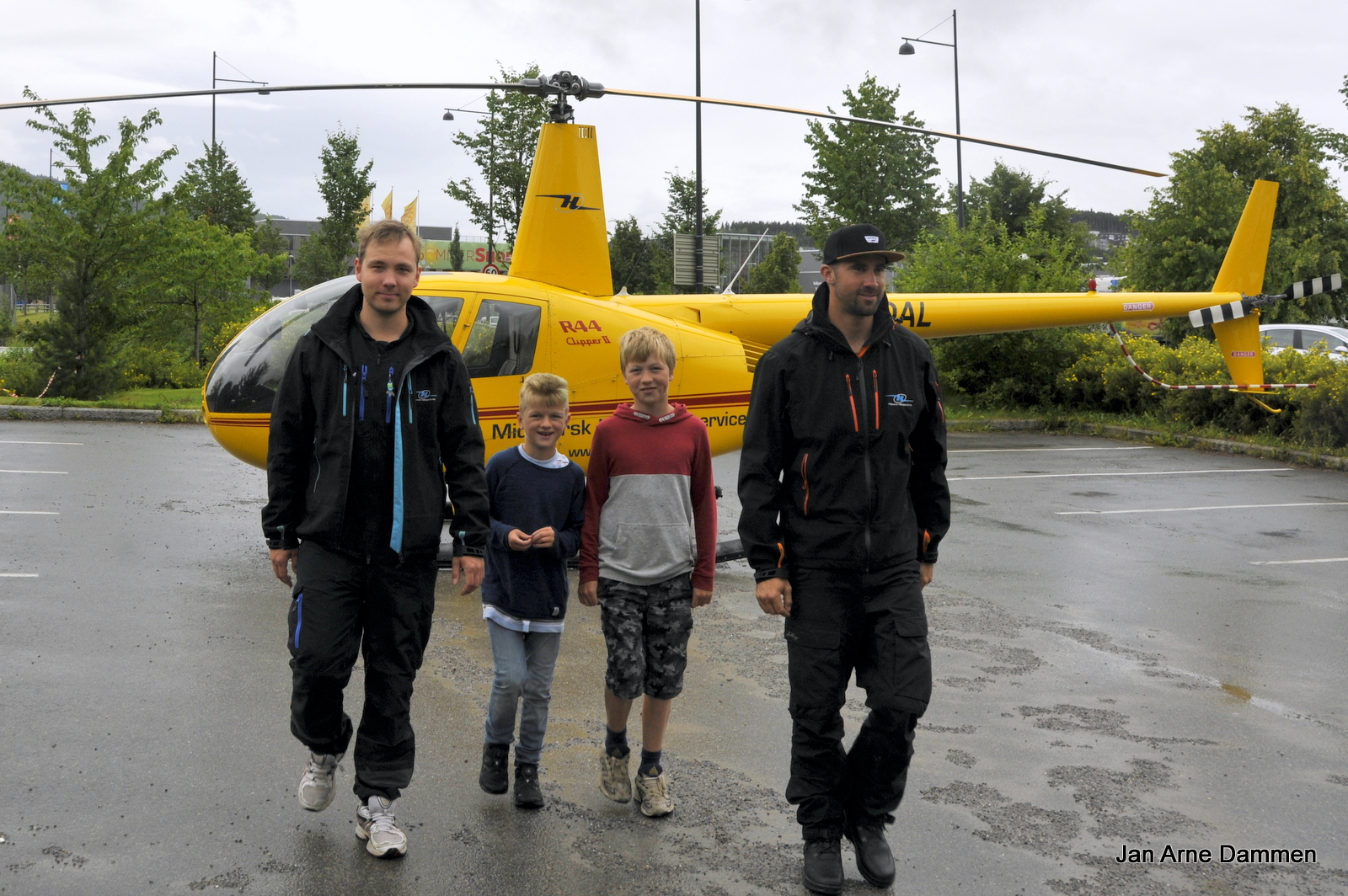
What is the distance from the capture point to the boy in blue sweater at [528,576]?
13.4ft

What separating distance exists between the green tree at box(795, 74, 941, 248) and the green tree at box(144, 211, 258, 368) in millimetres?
22078

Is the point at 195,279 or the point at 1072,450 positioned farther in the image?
the point at 195,279

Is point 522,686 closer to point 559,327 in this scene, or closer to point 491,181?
point 559,327

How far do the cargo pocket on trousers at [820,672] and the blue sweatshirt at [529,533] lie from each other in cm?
90

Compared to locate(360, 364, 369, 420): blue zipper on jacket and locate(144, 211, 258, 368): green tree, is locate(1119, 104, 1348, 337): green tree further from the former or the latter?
locate(360, 364, 369, 420): blue zipper on jacket

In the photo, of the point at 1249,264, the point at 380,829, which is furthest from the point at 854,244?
the point at 1249,264

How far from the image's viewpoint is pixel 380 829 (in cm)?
365

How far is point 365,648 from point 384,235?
1370mm

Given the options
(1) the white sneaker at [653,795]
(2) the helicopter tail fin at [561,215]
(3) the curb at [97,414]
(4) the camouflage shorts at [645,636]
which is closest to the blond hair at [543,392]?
(4) the camouflage shorts at [645,636]

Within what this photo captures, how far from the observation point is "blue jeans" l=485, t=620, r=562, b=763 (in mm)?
4090

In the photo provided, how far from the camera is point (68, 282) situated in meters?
19.5

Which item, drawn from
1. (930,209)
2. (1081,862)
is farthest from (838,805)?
(930,209)

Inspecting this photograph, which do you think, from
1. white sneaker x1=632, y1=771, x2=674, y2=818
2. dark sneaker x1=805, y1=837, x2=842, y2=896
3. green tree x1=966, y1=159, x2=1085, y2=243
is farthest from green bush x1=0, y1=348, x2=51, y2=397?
green tree x1=966, y1=159, x2=1085, y2=243

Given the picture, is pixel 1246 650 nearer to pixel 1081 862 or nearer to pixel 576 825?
pixel 1081 862
